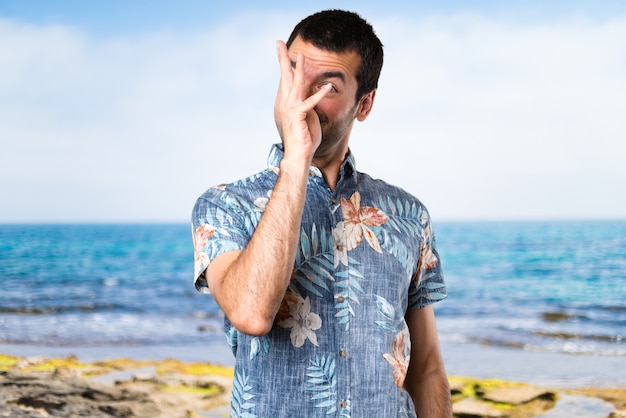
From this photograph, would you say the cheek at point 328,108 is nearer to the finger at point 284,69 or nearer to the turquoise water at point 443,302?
the finger at point 284,69

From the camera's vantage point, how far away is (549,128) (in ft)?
102

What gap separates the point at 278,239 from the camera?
4.76 feet

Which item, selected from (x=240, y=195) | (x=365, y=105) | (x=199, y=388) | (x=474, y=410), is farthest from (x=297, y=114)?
(x=199, y=388)

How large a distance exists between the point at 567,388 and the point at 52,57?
92.7ft

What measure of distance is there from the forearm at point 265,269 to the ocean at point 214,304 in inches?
333

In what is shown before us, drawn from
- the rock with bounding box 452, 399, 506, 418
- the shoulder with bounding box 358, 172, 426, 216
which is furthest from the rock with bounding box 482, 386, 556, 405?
the shoulder with bounding box 358, 172, 426, 216

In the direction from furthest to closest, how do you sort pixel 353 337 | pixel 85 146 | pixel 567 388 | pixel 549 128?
pixel 85 146 < pixel 549 128 < pixel 567 388 < pixel 353 337

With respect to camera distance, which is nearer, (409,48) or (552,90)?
(409,48)

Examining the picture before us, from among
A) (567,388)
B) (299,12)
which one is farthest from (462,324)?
(299,12)

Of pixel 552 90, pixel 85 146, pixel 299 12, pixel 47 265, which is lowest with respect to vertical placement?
pixel 47 265

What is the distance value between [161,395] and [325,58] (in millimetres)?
5402

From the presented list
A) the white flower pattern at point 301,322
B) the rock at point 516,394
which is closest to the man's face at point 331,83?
the white flower pattern at point 301,322

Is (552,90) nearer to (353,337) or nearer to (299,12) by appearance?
(299,12)

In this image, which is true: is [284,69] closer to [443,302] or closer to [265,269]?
[265,269]
